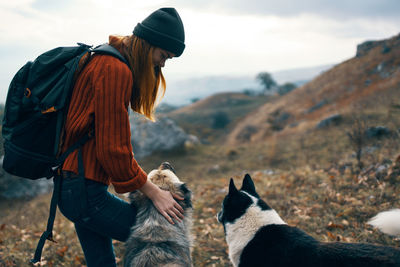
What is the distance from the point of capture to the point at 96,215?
197cm

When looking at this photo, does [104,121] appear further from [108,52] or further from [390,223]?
[390,223]

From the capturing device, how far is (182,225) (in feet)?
7.55

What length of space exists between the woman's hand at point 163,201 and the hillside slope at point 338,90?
2245 centimetres

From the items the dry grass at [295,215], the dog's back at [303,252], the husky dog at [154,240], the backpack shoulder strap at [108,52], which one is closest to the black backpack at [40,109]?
the backpack shoulder strap at [108,52]

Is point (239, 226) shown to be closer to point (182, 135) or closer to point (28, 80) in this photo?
point (28, 80)

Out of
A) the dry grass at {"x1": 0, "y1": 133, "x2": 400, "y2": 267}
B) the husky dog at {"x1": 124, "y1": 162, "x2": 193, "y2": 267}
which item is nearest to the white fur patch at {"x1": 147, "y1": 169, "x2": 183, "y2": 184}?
the husky dog at {"x1": 124, "y1": 162, "x2": 193, "y2": 267}

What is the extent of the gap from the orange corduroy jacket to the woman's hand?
0.48 feet

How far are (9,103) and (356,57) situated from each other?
4393cm

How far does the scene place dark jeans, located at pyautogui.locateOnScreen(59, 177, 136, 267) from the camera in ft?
6.18

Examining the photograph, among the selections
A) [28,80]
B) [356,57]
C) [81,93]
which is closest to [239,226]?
[81,93]

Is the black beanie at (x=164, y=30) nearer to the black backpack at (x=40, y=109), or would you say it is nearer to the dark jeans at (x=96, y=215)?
the black backpack at (x=40, y=109)

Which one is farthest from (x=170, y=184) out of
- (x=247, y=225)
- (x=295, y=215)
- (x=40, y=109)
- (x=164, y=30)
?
(x=295, y=215)

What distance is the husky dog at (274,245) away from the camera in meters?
2.15

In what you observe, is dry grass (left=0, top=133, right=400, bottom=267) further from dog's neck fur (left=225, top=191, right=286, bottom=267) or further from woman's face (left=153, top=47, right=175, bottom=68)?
woman's face (left=153, top=47, right=175, bottom=68)
